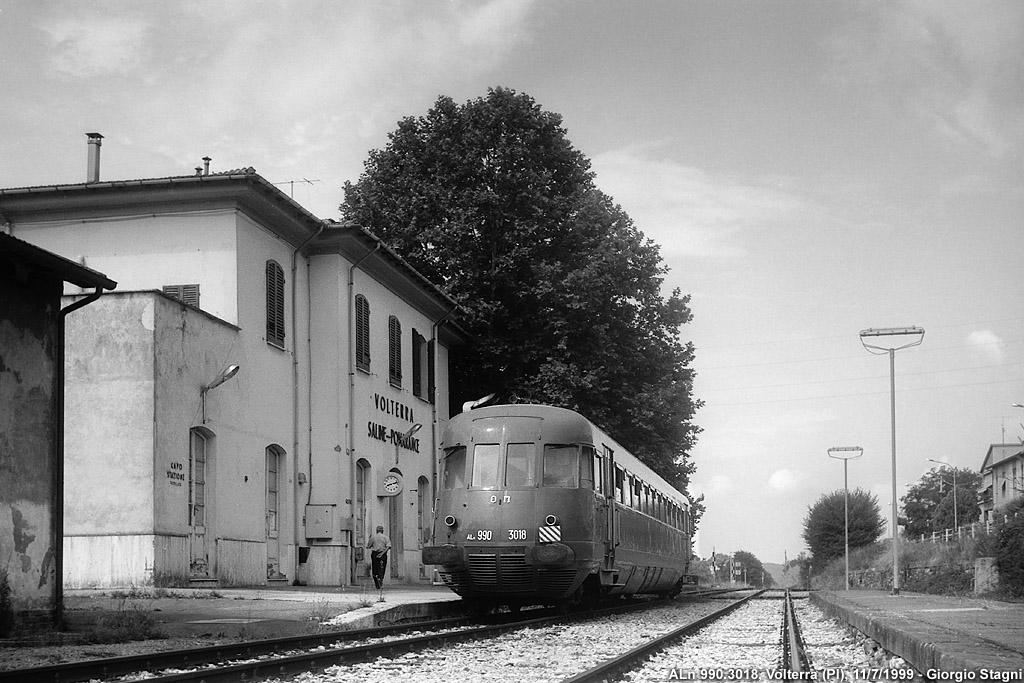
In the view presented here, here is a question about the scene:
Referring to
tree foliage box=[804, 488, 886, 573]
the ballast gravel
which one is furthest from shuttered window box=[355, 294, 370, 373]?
tree foliage box=[804, 488, 886, 573]

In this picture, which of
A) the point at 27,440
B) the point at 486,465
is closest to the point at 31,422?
the point at 27,440

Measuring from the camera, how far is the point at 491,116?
38750mm

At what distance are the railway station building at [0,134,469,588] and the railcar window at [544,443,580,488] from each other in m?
6.14

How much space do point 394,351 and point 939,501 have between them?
91.5 meters

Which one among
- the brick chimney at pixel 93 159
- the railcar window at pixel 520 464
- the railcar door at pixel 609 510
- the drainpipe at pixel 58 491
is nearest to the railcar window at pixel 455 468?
the railcar window at pixel 520 464

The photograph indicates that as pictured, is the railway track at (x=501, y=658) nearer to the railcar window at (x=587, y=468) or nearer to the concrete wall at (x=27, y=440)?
the railcar window at (x=587, y=468)

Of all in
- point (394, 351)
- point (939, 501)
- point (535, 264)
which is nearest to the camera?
point (394, 351)

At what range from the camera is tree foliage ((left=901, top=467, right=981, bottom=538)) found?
101 meters

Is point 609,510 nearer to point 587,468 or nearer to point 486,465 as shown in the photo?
point 587,468

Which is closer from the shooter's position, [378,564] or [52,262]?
[52,262]

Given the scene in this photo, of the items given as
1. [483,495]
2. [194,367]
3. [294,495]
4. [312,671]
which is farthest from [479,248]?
[312,671]

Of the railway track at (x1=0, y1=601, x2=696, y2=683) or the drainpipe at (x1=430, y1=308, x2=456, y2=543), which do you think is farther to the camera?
the drainpipe at (x1=430, y1=308, x2=456, y2=543)

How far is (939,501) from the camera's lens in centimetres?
11250

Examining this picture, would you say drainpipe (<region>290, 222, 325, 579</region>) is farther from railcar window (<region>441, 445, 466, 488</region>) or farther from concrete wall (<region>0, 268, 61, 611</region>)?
concrete wall (<region>0, 268, 61, 611</region>)
